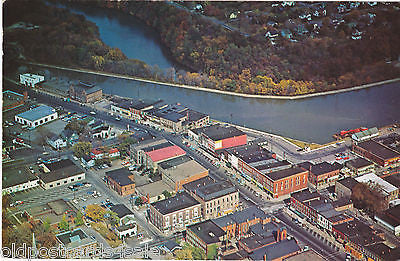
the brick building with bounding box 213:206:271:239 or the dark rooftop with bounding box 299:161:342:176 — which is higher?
the dark rooftop with bounding box 299:161:342:176

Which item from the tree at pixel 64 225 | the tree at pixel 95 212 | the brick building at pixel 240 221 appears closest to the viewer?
the brick building at pixel 240 221

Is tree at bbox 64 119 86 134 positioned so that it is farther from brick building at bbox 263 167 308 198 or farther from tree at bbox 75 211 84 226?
brick building at bbox 263 167 308 198

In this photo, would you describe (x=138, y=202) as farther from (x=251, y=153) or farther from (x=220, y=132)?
(x=220, y=132)

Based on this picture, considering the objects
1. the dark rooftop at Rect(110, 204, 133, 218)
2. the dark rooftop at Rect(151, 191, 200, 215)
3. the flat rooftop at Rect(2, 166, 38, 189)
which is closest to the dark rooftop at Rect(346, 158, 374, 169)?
the dark rooftop at Rect(151, 191, 200, 215)

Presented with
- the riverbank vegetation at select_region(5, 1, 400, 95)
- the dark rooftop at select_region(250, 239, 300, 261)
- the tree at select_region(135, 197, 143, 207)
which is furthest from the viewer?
the riverbank vegetation at select_region(5, 1, 400, 95)

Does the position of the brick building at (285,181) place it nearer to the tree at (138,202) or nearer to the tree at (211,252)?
the tree at (211,252)

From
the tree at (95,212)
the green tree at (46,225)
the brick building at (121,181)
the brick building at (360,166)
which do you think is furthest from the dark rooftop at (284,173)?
the green tree at (46,225)
